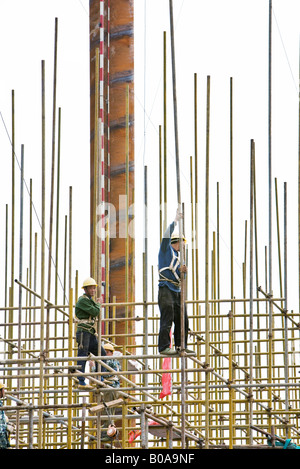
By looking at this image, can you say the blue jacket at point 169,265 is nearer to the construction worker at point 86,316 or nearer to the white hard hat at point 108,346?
the construction worker at point 86,316

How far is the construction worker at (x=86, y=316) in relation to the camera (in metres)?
15.2

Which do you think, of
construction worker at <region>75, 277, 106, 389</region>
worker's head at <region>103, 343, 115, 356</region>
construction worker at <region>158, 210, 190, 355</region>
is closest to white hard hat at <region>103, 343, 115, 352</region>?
worker's head at <region>103, 343, 115, 356</region>

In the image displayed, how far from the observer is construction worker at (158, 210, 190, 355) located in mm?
14008

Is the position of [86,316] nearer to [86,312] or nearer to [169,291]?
[86,312]

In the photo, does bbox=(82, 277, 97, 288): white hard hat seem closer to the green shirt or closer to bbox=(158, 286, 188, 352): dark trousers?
the green shirt

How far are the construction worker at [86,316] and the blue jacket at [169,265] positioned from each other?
131 cm

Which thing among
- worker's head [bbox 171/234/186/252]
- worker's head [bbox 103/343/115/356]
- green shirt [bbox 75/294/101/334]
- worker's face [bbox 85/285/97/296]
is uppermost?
worker's head [bbox 171/234/186/252]

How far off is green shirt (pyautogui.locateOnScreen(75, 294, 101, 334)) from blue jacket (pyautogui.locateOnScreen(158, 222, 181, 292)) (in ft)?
4.31

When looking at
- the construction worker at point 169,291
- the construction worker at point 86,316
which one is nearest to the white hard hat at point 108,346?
the construction worker at point 86,316

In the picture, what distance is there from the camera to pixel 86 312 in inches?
603

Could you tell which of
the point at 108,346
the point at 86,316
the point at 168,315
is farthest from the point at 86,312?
the point at 168,315

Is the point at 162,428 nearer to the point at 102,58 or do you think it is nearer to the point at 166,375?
the point at 166,375

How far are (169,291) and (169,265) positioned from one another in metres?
0.31

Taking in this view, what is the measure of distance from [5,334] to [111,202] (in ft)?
8.86
